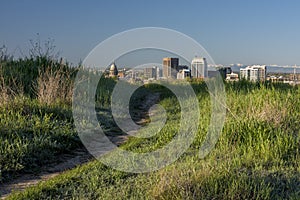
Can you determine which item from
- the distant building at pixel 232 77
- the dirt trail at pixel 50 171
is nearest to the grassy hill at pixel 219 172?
the dirt trail at pixel 50 171

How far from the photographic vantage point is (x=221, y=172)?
12.1ft

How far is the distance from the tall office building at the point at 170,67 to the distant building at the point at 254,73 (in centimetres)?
234

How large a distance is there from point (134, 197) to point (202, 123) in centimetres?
324

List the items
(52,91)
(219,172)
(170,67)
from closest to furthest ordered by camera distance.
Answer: (219,172), (52,91), (170,67)

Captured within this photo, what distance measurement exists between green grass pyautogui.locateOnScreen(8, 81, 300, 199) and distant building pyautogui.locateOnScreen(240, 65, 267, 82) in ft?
17.9

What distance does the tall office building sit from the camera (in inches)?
401

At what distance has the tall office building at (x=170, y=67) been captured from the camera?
10190 millimetres

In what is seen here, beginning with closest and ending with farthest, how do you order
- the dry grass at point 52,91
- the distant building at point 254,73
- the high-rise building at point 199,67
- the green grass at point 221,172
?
the green grass at point 221,172 → the dry grass at point 52,91 → the high-rise building at point 199,67 → the distant building at point 254,73

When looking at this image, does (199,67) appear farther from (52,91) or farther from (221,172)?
(221,172)

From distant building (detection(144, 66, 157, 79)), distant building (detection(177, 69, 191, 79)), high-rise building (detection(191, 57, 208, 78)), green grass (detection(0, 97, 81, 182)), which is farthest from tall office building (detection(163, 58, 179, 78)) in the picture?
green grass (detection(0, 97, 81, 182))

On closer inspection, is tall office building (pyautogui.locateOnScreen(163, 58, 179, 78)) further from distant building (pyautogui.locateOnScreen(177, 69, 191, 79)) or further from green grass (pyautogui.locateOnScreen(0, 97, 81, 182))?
green grass (pyautogui.locateOnScreen(0, 97, 81, 182))

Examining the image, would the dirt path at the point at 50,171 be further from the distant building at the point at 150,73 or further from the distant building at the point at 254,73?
the distant building at the point at 254,73

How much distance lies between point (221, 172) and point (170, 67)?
300 inches

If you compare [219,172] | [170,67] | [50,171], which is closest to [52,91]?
[170,67]
